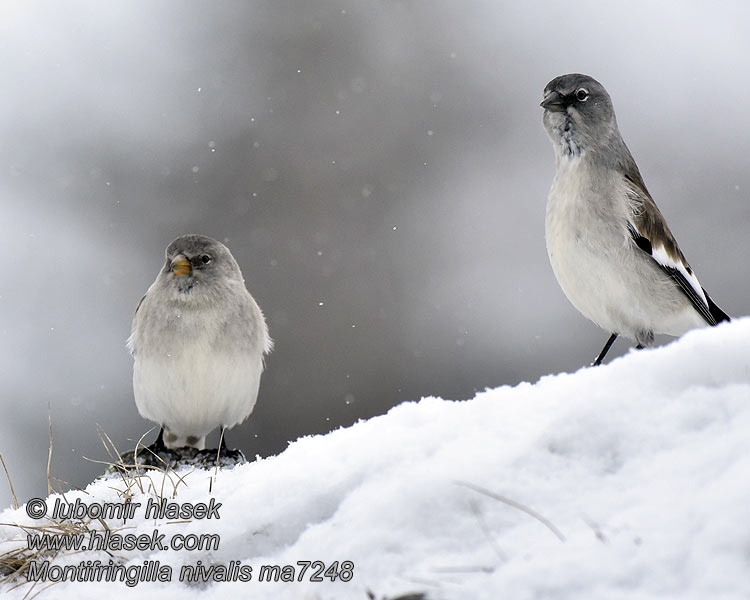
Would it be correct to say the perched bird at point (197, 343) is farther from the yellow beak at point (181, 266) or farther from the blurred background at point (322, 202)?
the blurred background at point (322, 202)

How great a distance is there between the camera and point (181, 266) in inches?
171

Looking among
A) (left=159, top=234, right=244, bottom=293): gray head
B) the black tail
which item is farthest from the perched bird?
the black tail

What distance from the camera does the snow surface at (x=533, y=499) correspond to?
155cm

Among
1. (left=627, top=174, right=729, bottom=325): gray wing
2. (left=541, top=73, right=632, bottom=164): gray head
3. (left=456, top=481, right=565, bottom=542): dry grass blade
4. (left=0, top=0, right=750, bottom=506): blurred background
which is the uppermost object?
(left=0, top=0, right=750, bottom=506): blurred background

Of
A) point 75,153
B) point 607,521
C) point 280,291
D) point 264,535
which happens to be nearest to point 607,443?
point 607,521

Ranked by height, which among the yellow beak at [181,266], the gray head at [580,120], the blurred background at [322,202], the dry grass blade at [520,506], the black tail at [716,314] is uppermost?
the blurred background at [322,202]

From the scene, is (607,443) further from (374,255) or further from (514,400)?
(374,255)

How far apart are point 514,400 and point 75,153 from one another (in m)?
11.7

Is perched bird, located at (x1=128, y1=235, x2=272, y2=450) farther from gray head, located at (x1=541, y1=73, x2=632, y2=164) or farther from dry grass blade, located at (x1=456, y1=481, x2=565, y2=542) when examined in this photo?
dry grass blade, located at (x1=456, y1=481, x2=565, y2=542)

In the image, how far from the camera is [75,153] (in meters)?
12.7

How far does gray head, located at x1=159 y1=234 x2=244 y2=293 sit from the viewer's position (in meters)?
4.34

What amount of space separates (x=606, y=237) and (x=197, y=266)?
2025 mm

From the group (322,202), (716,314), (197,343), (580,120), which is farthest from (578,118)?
(322,202)

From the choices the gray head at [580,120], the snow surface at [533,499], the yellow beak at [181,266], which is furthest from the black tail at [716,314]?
the yellow beak at [181,266]
